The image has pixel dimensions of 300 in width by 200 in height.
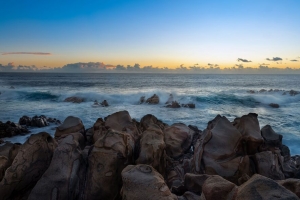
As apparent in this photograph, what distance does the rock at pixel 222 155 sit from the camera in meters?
4.93

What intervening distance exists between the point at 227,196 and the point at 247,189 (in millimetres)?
455

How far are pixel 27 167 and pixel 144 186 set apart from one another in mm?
2409

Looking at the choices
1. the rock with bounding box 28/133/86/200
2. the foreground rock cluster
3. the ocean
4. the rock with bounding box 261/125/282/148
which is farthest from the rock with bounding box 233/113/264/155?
the ocean

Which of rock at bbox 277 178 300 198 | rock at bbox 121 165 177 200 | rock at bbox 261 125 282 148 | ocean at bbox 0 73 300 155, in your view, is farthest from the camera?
ocean at bbox 0 73 300 155

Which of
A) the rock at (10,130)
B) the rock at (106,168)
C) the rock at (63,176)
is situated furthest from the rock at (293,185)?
the rock at (10,130)

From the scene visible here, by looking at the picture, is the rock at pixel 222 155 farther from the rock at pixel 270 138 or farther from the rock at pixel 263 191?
the rock at pixel 263 191

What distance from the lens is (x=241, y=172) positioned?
4.90 m

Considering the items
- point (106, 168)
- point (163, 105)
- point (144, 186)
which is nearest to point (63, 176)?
point (106, 168)

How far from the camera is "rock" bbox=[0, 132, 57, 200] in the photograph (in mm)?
4277

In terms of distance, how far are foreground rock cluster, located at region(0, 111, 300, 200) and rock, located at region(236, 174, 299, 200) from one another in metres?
0.36

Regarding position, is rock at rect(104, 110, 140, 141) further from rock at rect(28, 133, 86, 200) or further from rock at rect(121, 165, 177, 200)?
rock at rect(121, 165, 177, 200)

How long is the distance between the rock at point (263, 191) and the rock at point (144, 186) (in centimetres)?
111

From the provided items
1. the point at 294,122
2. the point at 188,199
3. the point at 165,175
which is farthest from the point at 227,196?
the point at 294,122

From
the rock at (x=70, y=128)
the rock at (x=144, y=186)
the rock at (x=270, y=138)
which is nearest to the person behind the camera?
the rock at (x=144, y=186)
